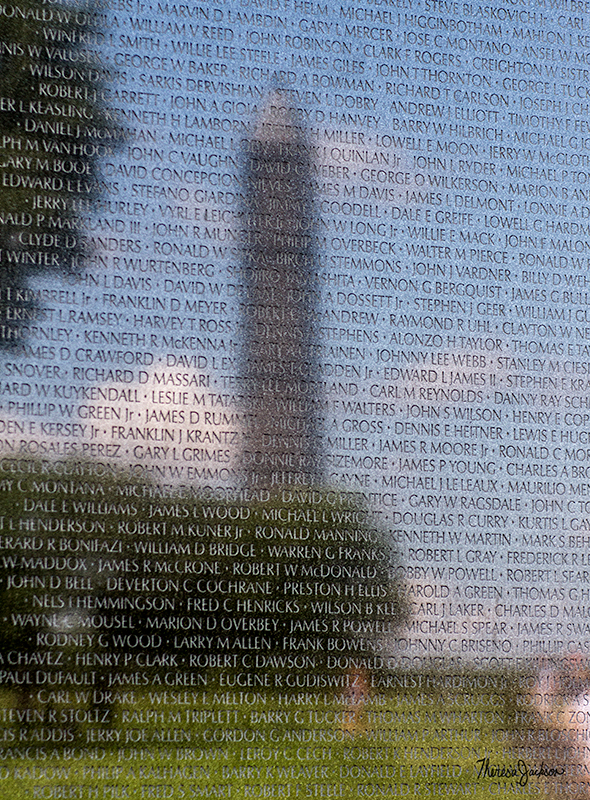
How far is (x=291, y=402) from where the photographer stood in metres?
5.13

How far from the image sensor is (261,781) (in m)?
4.83

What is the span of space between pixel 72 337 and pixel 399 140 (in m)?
1.91

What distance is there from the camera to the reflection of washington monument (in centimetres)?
507

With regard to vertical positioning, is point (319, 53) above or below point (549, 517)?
above

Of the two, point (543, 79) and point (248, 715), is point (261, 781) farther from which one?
point (543, 79)

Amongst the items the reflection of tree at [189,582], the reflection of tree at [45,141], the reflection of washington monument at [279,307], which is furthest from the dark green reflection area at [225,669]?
the reflection of tree at [45,141]

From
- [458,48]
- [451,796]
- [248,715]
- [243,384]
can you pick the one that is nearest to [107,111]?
[243,384]

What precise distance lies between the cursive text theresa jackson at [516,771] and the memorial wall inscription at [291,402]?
0.04 ft

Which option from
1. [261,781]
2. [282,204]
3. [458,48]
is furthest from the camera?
[458,48]

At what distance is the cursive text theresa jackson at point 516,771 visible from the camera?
5164 mm

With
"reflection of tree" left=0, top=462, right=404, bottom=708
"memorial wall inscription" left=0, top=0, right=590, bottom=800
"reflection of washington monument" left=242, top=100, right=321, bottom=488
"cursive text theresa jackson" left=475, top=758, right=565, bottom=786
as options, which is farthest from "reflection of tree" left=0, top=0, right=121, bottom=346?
"cursive text theresa jackson" left=475, top=758, right=565, bottom=786

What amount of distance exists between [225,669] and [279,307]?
5.44 ft

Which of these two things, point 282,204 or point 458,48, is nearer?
point 282,204

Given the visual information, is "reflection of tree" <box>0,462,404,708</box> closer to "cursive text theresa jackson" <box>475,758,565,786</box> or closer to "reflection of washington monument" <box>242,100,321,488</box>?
"reflection of washington monument" <box>242,100,321,488</box>
